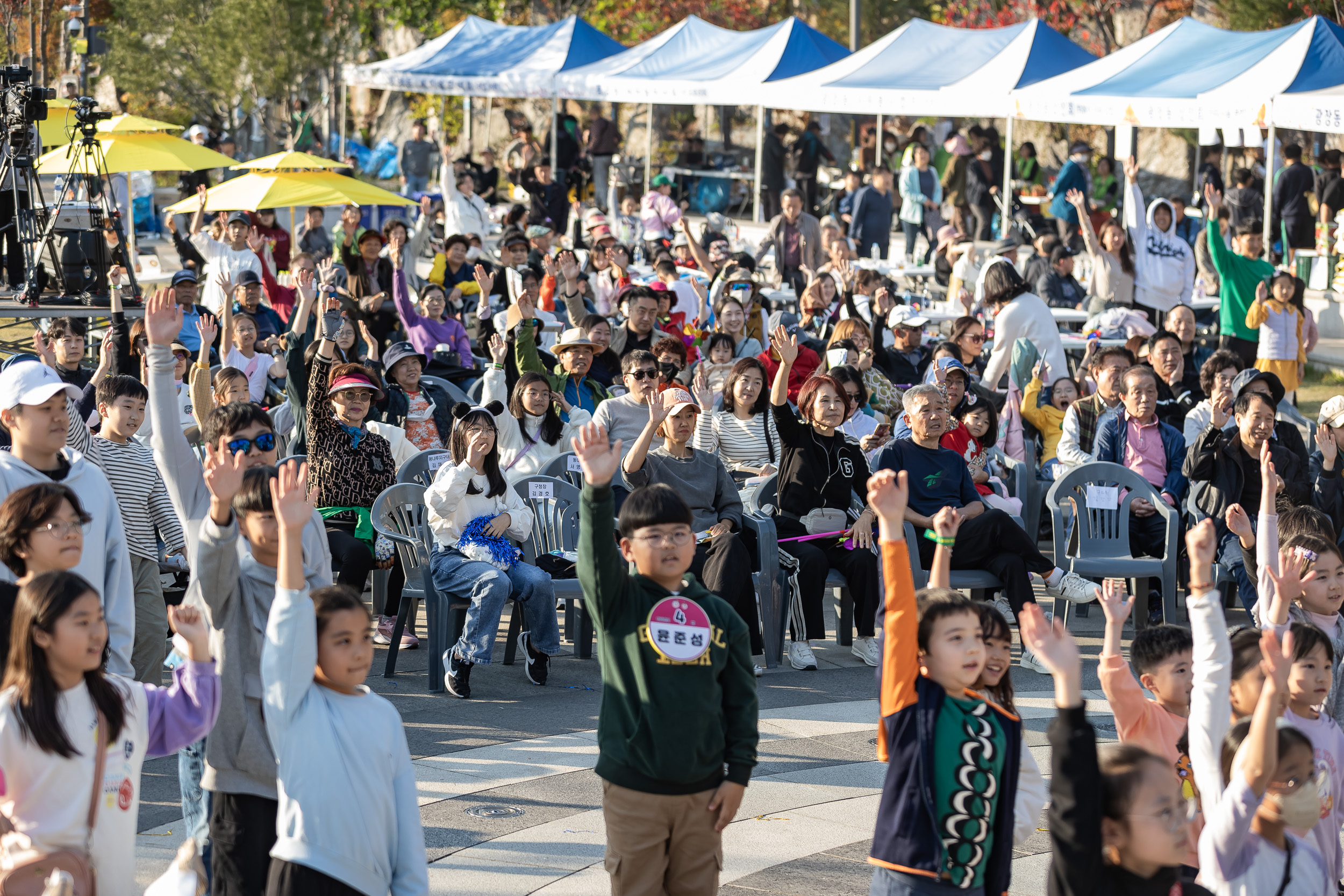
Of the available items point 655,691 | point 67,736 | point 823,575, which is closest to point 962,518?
point 823,575

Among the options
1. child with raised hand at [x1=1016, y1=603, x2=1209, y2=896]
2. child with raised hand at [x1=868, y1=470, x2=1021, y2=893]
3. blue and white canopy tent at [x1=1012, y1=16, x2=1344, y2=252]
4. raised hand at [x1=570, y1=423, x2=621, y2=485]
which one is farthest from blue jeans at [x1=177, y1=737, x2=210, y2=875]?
blue and white canopy tent at [x1=1012, y1=16, x2=1344, y2=252]

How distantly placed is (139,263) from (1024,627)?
46.7ft

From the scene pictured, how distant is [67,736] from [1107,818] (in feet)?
7.75

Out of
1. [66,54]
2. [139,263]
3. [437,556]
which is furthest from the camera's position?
[66,54]

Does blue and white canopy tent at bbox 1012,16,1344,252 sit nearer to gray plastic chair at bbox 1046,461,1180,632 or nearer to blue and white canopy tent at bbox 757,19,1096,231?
blue and white canopy tent at bbox 757,19,1096,231

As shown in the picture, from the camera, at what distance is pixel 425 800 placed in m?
6.22

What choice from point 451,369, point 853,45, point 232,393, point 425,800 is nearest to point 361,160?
point 853,45

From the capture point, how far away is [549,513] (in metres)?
8.61

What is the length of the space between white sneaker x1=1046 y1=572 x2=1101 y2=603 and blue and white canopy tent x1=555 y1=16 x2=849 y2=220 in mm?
14505

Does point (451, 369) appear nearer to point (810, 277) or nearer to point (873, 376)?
point (873, 376)

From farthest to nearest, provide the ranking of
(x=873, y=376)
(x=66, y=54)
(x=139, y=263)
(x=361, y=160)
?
(x=361, y=160) < (x=66, y=54) < (x=139, y=263) < (x=873, y=376)

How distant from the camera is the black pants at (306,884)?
3.73 meters

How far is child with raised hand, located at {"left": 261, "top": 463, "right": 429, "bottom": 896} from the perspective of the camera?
3.74 m

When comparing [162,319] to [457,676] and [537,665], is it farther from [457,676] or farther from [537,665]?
[537,665]
